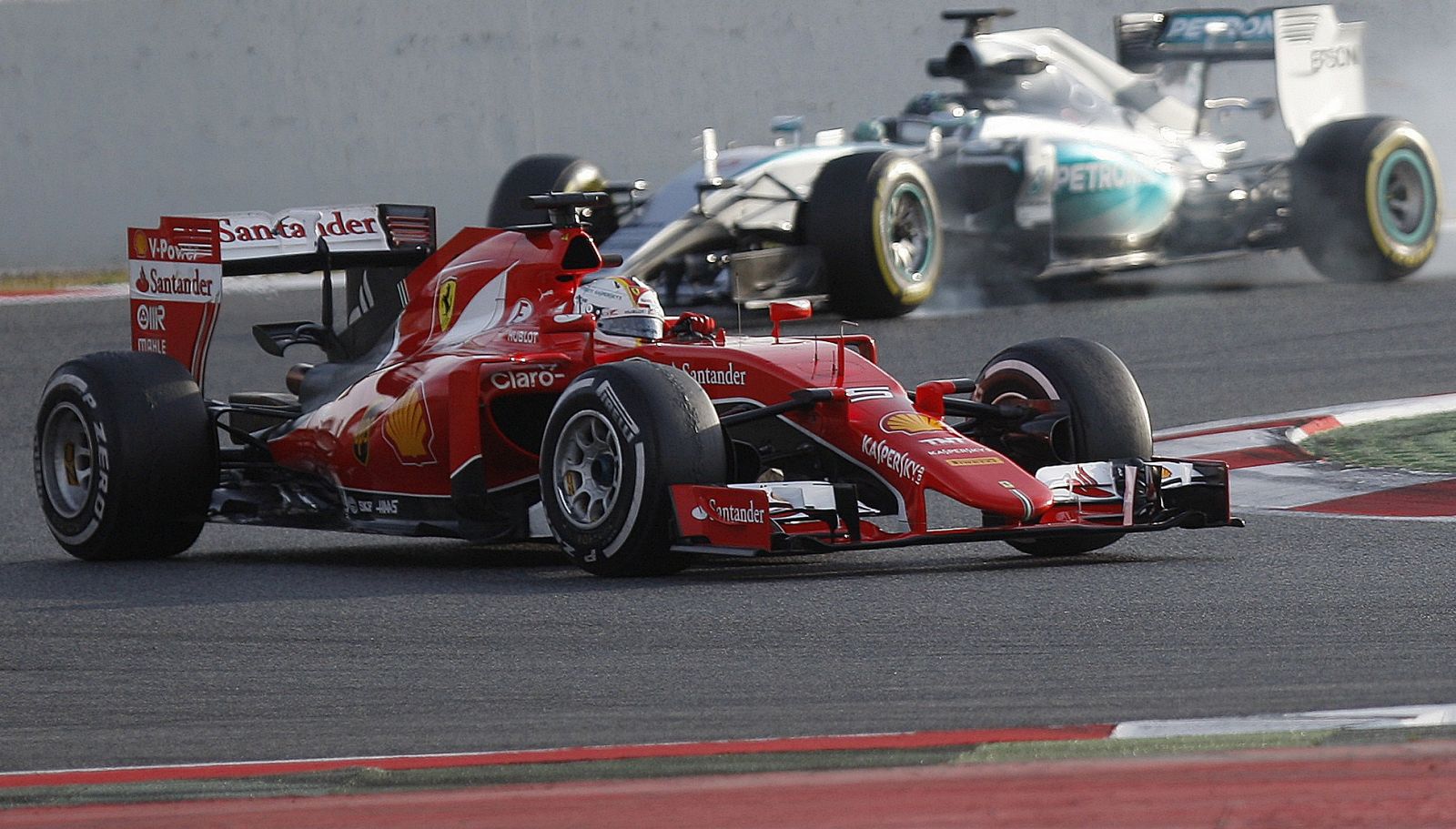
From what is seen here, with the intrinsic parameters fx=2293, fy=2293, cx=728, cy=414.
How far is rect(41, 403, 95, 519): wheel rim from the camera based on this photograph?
26.4ft

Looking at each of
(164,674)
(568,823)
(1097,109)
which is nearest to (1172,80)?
(1097,109)

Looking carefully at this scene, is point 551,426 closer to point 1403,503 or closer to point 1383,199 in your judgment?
point 1403,503

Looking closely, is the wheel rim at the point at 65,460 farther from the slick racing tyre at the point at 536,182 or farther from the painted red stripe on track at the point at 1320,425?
the slick racing tyre at the point at 536,182

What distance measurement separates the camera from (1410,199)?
49.7ft

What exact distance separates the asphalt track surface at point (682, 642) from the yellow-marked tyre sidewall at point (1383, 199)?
7511 mm

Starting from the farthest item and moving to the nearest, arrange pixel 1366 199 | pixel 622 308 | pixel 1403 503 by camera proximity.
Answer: pixel 1366 199 < pixel 1403 503 < pixel 622 308

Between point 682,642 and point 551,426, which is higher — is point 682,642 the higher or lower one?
the lower one

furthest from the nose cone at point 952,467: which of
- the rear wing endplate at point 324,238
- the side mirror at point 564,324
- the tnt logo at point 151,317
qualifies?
the tnt logo at point 151,317

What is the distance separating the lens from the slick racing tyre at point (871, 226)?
518 inches

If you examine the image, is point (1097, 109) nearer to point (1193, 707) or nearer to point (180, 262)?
point (180, 262)

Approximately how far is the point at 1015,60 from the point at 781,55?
14.1 feet

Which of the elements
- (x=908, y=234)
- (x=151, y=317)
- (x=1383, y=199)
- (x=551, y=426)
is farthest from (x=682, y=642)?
(x=1383, y=199)

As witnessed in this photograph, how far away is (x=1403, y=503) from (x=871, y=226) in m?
5.62

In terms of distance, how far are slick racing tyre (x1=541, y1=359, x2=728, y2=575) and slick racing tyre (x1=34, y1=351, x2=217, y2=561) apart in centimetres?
167
